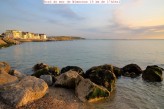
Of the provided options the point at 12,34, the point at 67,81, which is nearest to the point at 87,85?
the point at 67,81

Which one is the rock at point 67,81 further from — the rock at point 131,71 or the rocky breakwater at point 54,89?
the rock at point 131,71

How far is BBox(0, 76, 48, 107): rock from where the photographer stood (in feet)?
34.6

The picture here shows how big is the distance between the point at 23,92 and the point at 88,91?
4.13m

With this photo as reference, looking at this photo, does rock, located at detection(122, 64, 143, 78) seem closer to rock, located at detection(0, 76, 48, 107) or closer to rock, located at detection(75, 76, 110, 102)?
rock, located at detection(75, 76, 110, 102)

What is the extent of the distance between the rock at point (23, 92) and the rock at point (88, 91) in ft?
7.67

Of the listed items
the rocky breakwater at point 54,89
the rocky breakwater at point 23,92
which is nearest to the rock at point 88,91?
the rocky breakwater at point 54,89

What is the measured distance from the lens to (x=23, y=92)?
10.8 metres

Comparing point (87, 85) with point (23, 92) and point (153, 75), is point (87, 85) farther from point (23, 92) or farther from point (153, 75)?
point (153, 75)

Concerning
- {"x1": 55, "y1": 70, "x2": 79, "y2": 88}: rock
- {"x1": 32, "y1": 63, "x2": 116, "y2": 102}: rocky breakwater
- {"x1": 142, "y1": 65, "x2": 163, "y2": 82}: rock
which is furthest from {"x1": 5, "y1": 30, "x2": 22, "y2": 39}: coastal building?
{"x1": 32, "y1": 63, "x2": 116, "y2": 102}: rocky breakwater

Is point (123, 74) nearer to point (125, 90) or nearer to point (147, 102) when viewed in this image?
point (125, 90)

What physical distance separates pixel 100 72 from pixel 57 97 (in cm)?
487

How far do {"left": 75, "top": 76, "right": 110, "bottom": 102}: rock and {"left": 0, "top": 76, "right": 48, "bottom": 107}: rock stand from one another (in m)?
2.34

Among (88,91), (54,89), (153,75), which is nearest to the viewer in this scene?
(88,91)

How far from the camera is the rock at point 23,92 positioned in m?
10.5
